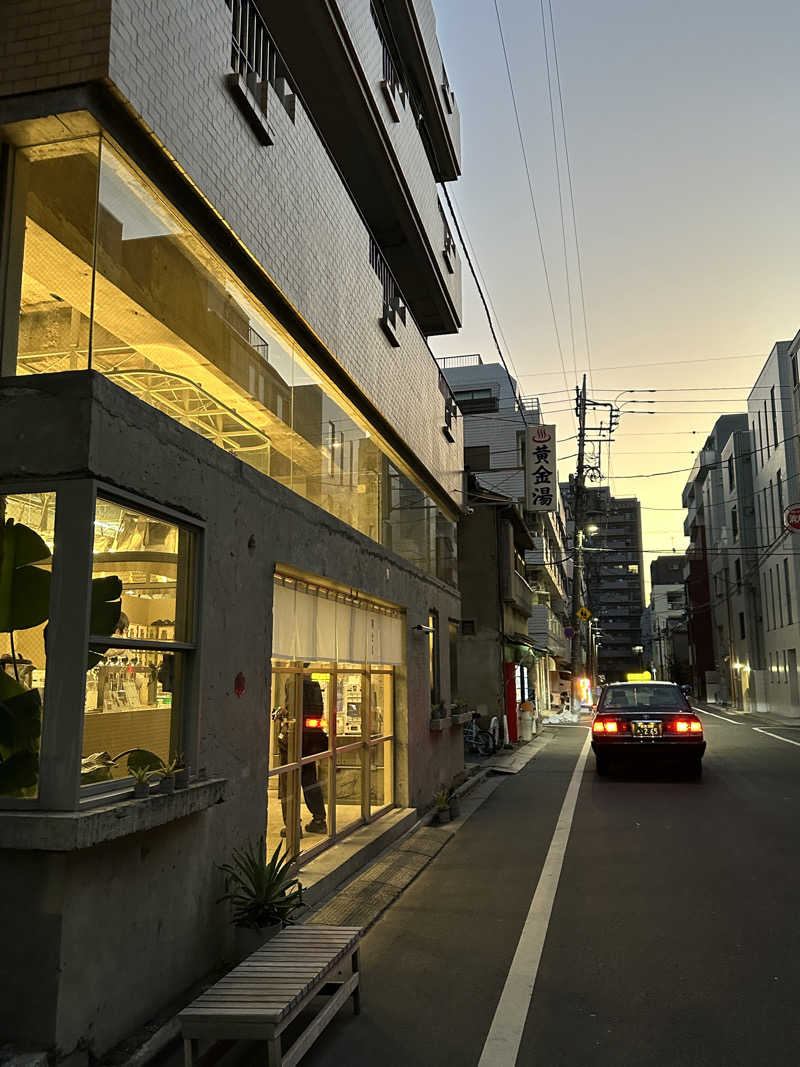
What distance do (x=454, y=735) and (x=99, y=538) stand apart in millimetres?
11218

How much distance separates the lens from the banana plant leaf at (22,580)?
14.7ft

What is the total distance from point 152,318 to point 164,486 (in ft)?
4.23

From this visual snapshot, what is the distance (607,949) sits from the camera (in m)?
6.12

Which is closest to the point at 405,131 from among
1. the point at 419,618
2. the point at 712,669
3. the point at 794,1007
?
the point at 419,618

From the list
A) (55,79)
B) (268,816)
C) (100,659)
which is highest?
(55,79)

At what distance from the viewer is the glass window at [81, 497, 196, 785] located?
4609mm

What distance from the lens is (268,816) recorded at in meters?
6.94

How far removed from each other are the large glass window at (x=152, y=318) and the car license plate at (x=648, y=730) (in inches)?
354

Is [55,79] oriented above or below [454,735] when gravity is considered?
above

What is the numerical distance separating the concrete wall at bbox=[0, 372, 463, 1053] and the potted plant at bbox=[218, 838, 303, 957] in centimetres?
12

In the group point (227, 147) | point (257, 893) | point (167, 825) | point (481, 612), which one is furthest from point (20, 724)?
point (481, 612)

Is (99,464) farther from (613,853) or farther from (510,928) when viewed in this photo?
(613,853)

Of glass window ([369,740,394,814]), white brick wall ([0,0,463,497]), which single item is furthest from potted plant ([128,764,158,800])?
glass window ([369,740,394,814])

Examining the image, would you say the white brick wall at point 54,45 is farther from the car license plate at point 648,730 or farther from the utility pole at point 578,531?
the utility pole at point 578,531
